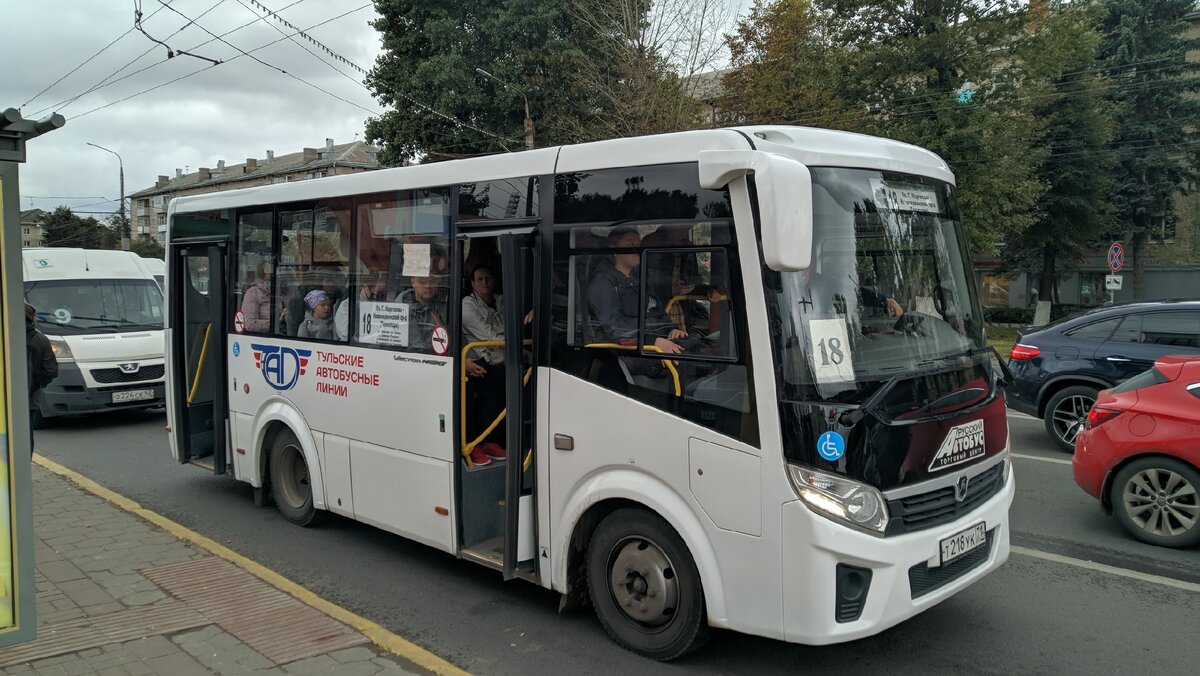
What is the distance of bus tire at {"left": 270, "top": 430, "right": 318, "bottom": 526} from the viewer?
6871mm

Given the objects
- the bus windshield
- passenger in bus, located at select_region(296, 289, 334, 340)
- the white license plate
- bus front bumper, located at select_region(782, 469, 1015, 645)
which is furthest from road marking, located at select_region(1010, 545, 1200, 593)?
passenger in bus, located at select_region(296, 289, 334, 340)

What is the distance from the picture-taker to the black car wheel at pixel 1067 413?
353 inches

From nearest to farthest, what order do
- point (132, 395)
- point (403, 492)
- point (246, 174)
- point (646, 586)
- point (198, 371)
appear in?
point (646, 586), point (403, 492), point (198, 371), point (132, 395), point (246, 174)

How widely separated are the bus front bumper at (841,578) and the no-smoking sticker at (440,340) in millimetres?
2546

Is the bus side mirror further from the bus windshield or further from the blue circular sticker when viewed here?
A: the blue circular sticker

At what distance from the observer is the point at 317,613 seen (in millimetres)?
4848

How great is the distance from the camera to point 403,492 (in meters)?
5.58

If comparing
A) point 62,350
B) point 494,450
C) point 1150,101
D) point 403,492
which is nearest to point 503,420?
point 494,450

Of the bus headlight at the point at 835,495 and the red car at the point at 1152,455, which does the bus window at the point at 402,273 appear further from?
the red car at the point at 1152,455

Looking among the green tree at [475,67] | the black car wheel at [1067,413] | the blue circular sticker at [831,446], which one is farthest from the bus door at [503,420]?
the green tree at [475,67]

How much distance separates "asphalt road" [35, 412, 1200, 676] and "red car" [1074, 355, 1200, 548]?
0.73 feet

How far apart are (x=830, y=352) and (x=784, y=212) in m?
0.73

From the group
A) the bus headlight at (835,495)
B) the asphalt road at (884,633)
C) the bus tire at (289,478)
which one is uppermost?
the bus headlight at (835,495)

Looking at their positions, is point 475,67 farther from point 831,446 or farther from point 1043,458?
point 831,446
